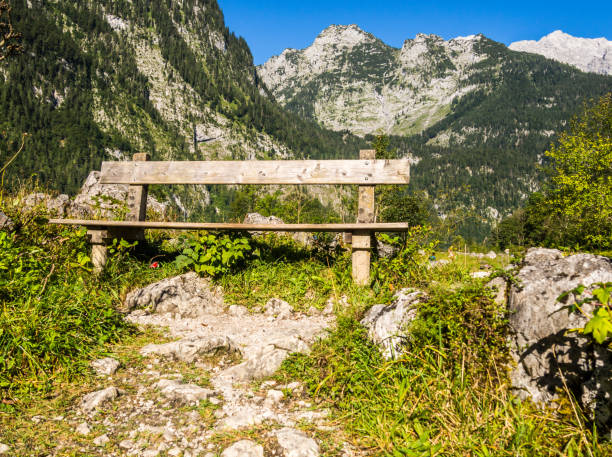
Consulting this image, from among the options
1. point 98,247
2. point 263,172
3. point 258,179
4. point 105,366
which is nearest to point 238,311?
point 105,366

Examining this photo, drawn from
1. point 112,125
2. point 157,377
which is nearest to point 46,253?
point 157,377

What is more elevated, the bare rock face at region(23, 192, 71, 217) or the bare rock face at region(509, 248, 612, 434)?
the bare rock face at region(23, 192, 71, 217)

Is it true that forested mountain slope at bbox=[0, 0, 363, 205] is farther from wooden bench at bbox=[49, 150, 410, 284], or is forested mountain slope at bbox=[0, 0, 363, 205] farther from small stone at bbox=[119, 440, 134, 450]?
small stone at bbox=[119, 440, 134, 450]

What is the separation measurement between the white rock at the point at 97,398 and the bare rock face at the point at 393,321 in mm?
2045

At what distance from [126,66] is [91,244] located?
8032 inches

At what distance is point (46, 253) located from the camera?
452 cm

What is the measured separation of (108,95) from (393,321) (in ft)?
624

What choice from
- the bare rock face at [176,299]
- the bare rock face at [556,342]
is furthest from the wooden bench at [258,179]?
the bare rock face at [556,342]

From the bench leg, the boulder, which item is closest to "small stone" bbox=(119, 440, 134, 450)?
the bench leg

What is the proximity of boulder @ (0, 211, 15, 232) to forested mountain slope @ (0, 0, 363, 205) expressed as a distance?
373 feet

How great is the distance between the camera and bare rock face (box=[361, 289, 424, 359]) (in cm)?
277

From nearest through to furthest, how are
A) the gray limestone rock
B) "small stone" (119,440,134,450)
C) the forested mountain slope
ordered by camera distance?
"small stone" (119,440,134,450), the gray limestone rock, the forested mountain slope

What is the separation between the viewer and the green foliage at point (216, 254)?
466 cm

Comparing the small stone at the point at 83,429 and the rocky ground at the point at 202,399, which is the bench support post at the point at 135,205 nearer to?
the rocky ground at the point at 202,399
